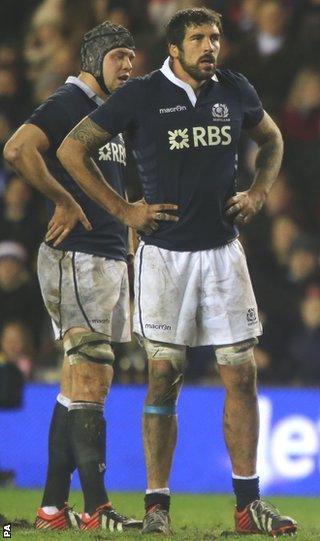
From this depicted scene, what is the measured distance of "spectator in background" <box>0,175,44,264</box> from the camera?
499 inches

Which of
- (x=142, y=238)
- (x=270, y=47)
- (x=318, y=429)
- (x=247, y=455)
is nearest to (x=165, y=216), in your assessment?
(x=142, y=238)

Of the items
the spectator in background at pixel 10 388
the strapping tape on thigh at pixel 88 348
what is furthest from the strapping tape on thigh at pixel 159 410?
the spectator in background at pixel 10 388

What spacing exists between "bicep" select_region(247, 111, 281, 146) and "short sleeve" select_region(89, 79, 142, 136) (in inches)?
25.9

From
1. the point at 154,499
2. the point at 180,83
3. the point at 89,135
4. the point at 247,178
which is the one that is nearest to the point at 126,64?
the point at 180,83

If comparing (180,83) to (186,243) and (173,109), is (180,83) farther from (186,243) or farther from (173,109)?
→ (186,243)

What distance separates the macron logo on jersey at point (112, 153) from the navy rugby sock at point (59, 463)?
1249 mm

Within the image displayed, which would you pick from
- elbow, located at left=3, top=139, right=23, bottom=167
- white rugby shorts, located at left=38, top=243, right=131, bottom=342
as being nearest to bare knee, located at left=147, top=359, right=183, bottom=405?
white rugby shorts, located at left=38, top=243, right=131, bottom=342

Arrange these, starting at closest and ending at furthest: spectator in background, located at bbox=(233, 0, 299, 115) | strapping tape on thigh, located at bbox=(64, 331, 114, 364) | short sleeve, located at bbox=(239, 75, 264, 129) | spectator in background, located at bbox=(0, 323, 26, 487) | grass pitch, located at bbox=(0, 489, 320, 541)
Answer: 1. grass pitch, located at bbox=(0, 489, 320, 541)
2. short sleeve, located at bbox=(239, 75, 264, 129)
3. strapping tape on thigh, located at bbox=(64, 331, 114, 364)
4. spectator in background, located at bbox=(0, 323, 26, 487)
5. spectator in background, located at bbox=(233, 0, 299, 115)

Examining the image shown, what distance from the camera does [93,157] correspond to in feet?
23.3

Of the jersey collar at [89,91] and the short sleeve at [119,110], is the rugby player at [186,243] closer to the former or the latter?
the short sleeve at [119,110]

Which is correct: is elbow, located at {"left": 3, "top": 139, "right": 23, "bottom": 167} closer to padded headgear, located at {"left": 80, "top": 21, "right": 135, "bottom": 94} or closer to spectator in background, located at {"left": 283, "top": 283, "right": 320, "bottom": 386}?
padded headgear, located at {"left": 80, "top": 21, "right": 135, "bottom": 94}

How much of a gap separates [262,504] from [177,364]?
2.45 ft

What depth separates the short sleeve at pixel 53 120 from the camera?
279 inches

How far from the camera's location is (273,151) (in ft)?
23.1
